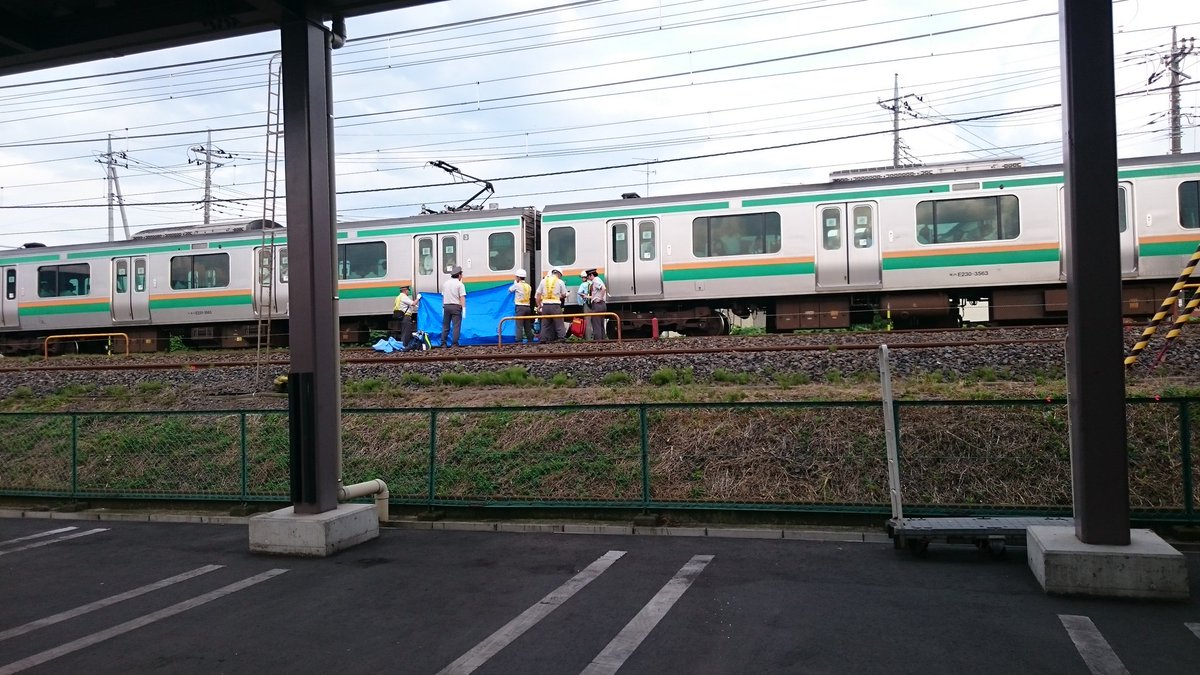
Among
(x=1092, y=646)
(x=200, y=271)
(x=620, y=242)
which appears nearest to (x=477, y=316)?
(x=620, y=242)

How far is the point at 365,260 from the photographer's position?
77.3 ft

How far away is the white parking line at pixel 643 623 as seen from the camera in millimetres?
4790

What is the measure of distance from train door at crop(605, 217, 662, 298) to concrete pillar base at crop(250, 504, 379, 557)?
45.9ft

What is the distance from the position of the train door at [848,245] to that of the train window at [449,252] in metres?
9.30

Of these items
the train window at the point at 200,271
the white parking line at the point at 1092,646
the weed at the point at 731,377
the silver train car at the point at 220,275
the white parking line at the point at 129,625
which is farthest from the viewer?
the train window at the point at 200,271

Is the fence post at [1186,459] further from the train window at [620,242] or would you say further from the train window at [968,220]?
the train window at [620,242]

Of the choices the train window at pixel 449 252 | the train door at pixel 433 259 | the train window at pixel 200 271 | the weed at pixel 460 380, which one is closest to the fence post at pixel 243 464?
the weed at pixel 460 380

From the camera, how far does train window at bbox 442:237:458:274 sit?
74.2ft

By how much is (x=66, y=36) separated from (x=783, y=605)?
8.04 m

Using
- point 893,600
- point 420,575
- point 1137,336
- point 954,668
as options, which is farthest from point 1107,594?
point 1137,336

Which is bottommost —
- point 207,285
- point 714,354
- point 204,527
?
point 204,527

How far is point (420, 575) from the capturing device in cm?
676

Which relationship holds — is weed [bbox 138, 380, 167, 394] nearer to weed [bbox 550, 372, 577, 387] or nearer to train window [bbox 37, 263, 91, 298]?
weed [bbox 550, 372, 577, 387]

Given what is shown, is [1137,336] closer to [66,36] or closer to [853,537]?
[853,537]
